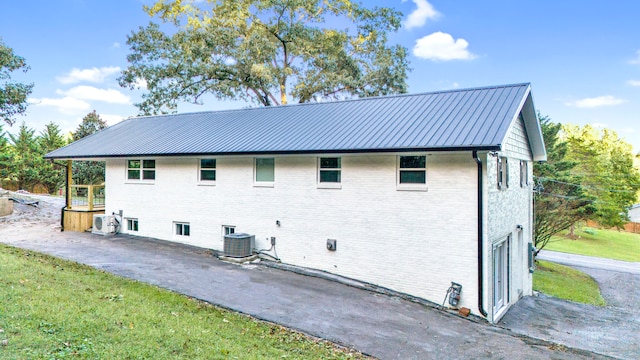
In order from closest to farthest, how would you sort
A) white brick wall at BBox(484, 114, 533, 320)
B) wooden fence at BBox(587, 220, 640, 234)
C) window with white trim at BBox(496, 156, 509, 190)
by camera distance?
white brick wall at BBox(484, 114, 533, 320) < window with white trim at BBox(496, 156, 509, 190) < wooden fence at BBox(587, 220, 640, 234)

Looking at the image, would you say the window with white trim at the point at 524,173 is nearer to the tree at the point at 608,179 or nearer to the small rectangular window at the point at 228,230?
the small rectangular window at the point at 228,230

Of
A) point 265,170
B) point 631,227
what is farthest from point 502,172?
point 631,227

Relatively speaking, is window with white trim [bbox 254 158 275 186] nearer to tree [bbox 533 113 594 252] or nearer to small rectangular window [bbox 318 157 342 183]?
small rectangular window [bbox 318 157 342 183]

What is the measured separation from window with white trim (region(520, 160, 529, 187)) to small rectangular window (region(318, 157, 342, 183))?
6.79 m

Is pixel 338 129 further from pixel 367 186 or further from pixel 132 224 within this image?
pixel 132 224

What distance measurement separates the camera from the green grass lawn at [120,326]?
4.88 m

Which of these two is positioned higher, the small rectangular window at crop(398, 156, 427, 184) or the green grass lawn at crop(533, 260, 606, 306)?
the small rectangular window at crop(398, 156, 427, 184)

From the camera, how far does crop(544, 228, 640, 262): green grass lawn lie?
109 feet

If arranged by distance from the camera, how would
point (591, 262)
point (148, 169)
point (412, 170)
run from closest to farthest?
point (412, 170), point (148, 169), point (591, 262)

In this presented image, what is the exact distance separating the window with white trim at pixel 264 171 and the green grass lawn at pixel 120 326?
Answer: 5096 millimetres

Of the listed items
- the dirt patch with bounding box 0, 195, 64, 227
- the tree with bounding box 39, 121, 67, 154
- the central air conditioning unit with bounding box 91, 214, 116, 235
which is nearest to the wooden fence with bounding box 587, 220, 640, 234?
the central air conditioning unit with bounding box 91, 214, 116, 235

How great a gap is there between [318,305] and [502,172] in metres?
6.32

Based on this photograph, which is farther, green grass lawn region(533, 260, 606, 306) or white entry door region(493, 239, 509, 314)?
green grass lawn region(533, 260, 606, 306)

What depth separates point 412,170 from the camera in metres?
10.3
